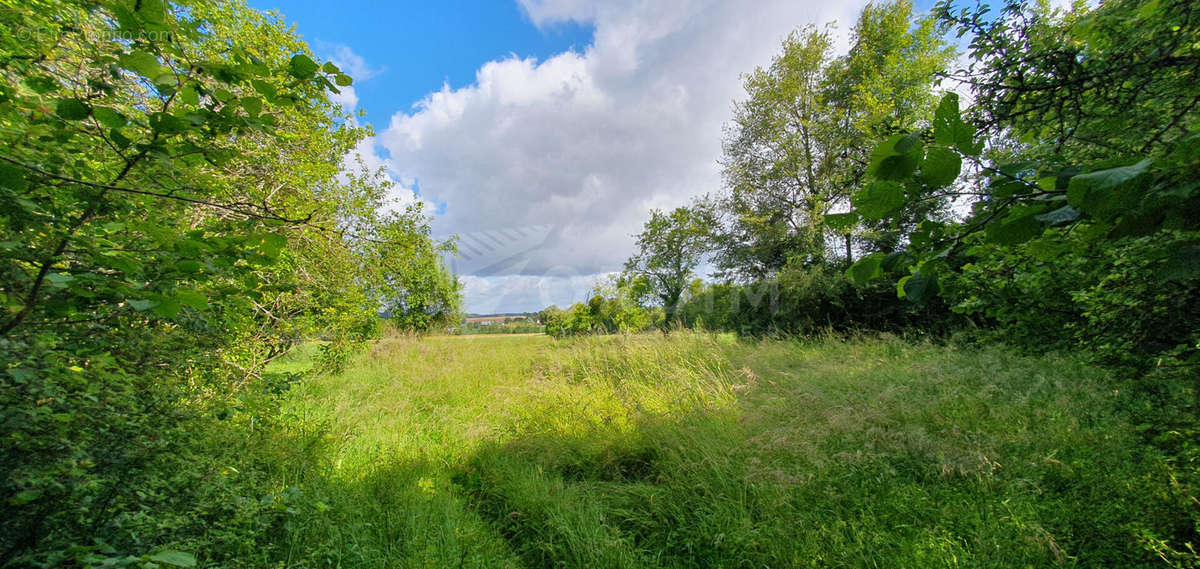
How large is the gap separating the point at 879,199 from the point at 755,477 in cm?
270

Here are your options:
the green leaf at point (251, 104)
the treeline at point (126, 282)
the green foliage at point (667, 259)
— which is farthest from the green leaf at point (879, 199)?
the green foliage at point (667, 259)

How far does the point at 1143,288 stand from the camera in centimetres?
234

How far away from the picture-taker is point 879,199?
83 centimetres

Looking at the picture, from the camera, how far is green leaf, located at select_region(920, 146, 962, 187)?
781mm

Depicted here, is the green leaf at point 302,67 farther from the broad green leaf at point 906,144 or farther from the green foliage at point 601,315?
the green foliage at point 601,315

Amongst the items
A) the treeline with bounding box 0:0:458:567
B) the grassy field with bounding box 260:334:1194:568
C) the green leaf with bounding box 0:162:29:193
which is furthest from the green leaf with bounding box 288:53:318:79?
the grassy field with bounding box 260:334:1194:568

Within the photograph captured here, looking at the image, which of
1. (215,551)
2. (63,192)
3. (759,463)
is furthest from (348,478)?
(759,463)

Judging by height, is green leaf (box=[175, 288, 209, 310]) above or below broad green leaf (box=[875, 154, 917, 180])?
below

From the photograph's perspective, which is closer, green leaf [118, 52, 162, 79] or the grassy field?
green leaf [118, 52, 162, 79]

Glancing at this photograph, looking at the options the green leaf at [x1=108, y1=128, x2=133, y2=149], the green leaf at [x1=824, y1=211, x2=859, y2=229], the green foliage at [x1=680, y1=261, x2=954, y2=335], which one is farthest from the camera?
the green foliage at [x1=680, y1=261, x2=954, y2=335]

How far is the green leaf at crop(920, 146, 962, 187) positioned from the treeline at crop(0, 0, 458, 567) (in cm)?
150

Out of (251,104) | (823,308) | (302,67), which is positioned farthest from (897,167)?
(823,308)

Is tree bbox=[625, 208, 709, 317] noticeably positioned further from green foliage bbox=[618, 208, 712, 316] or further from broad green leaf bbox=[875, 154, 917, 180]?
broad green leaf bbox=[875, 154, 917, 180]

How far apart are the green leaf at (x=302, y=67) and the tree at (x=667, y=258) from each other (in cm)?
1668
